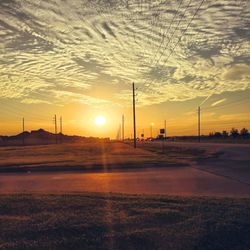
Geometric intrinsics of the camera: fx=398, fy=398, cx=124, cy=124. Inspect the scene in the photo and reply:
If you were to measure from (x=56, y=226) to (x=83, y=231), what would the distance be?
2.06 ft

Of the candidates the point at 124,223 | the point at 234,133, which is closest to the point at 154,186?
the point at 124,223

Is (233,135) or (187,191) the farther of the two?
(233,135)

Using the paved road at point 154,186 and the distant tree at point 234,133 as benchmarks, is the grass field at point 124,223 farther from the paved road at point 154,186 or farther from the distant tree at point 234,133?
the distant tree at point 234,133

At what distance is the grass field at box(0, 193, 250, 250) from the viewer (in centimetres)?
626

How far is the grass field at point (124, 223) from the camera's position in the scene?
6.26 metres

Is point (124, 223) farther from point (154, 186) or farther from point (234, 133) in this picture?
point (234, 133)

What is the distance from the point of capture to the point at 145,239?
6.43 meters

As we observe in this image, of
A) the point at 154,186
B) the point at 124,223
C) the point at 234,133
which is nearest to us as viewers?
the point at 124,223

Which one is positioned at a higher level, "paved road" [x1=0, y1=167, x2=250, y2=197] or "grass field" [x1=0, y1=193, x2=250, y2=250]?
"grass field" [x1=0, y1=193, x2=250, y2=250]

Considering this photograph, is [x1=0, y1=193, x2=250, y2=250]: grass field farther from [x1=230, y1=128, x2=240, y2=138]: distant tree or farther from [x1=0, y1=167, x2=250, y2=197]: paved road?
[x1=230, y1=128, x2=240, y2=138]: distant tree

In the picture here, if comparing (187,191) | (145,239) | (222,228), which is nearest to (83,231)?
(145,239)

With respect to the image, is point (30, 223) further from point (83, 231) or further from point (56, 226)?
point (83, 231)

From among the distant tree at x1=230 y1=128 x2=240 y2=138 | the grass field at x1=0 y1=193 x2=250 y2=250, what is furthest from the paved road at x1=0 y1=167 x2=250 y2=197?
the distant tree at x1=230 y1=128 x2=240 y2=138

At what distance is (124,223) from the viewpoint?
7465 mm
